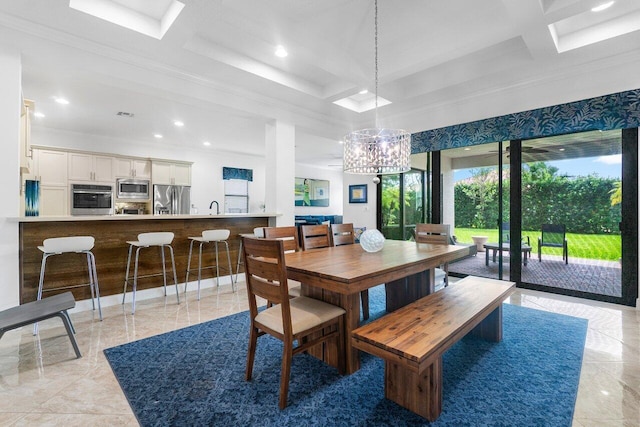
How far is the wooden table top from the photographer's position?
5.73 ft

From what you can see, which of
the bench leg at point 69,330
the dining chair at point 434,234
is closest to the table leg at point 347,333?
the bench leg at point 69,330

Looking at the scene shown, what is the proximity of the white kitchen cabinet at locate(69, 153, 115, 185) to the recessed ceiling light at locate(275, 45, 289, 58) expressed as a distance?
15.2 ft

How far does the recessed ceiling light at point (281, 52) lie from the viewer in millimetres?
3105

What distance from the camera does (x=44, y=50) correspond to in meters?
2.68

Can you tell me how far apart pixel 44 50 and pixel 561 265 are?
240 inches

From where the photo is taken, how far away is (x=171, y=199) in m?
6.75

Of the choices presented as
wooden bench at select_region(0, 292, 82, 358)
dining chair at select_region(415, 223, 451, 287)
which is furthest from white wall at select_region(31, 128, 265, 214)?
dining chair at select_region(415, 223, 451, 287)

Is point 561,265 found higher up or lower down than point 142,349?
higher up

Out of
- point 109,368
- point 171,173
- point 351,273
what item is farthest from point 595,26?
point 171,173

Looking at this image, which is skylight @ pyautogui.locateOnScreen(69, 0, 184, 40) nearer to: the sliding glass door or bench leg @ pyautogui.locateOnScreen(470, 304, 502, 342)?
bench leg @ pyautogui.locateOnScreen(470, 304, 502, 342)

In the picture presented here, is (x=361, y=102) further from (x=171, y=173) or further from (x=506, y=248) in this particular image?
(x=171, y=173)

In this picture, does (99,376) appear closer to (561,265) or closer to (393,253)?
(393,253)

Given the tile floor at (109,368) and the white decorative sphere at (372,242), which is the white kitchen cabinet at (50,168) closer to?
the tile floor at (109,368)

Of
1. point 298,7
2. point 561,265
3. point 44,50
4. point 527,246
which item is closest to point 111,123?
point 44,50
